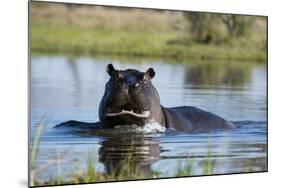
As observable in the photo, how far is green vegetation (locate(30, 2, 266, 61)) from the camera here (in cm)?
400

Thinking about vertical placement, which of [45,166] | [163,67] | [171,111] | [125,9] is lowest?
[45,166]

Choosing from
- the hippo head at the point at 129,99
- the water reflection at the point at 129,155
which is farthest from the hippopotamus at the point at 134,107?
the water reflection at the point at 129,155

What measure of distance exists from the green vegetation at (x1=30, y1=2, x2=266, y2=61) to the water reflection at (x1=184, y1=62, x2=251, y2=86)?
67mm

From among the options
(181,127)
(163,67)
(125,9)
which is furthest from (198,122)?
(125,9)

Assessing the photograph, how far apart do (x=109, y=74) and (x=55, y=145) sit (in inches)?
21.2

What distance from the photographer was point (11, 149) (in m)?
3.82

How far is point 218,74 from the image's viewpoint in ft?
14.5

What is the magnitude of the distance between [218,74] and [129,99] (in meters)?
0.65

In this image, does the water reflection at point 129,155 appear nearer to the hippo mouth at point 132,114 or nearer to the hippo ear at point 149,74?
the hippo mouth at point 132,114

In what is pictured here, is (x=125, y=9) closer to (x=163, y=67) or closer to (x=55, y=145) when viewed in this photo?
(x=163, y=67)

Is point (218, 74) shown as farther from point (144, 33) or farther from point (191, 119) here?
point (144, 33)

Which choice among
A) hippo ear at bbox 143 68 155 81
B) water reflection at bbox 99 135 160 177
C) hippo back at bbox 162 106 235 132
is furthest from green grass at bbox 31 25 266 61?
water reflection at bbox 99 135 160 177

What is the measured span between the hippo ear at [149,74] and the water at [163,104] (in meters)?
0.03

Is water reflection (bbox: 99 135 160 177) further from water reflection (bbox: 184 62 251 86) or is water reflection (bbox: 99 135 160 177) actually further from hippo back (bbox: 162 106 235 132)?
water reflection (bbox: 184 62 251 86)
